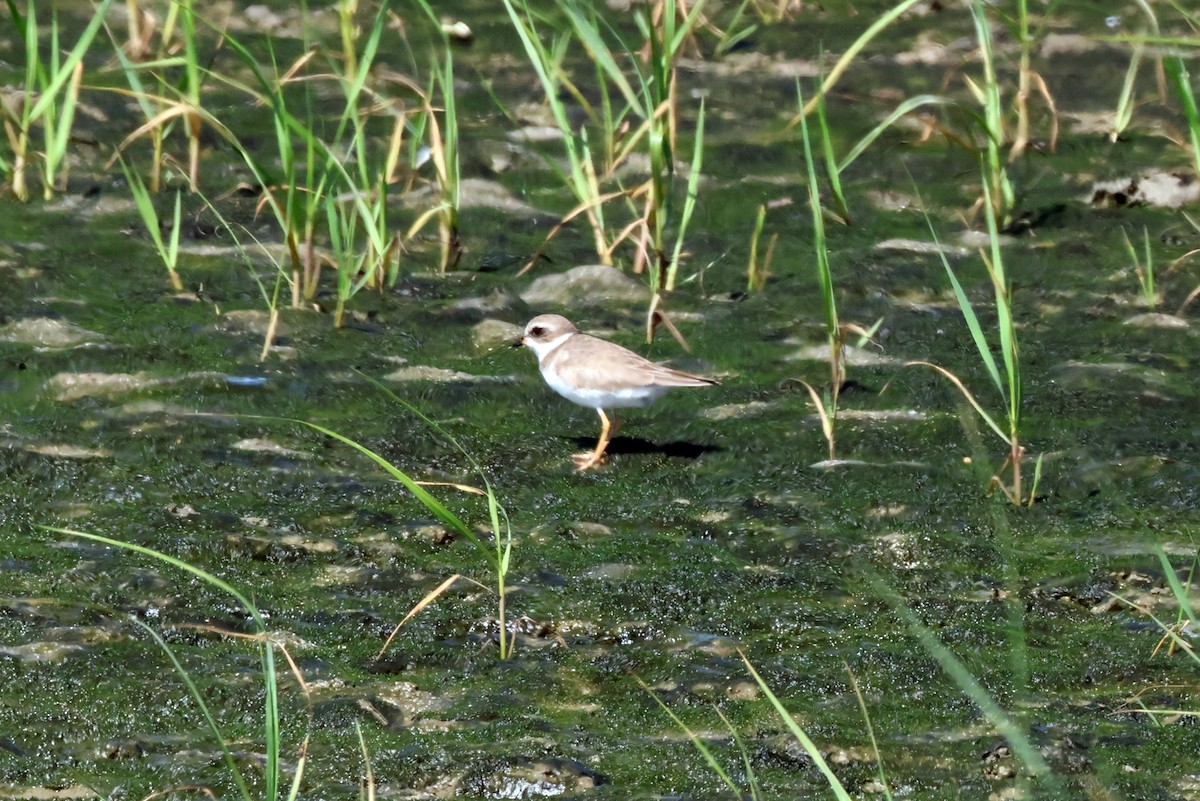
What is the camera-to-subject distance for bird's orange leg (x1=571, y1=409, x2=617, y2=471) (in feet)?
A: 17.0

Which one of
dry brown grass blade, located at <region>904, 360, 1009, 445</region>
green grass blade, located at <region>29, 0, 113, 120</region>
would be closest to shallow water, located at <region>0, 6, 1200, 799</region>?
dry brown grass blade, located at <region>904, 360, 1009, 445</region>

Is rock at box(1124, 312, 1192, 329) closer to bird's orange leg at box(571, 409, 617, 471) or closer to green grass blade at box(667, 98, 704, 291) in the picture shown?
green grass blade at box(667, 98, 704, 291)

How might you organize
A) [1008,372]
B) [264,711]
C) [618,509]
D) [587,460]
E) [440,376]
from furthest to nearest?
[440,376]
[587,460]
[618,509]
[1008,372]
[264,711]

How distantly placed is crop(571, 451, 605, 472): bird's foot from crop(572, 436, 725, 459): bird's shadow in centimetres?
8

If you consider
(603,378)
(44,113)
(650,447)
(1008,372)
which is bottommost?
(650,447)

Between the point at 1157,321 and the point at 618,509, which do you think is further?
the point at 1157,321

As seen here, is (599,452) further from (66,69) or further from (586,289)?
(66,69)

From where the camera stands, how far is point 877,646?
13.3 ft

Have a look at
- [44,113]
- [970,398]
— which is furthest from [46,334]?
[970,398]

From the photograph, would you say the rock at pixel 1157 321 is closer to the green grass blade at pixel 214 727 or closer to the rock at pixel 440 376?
the rock at pixel 440 376

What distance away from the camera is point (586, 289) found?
249 inches

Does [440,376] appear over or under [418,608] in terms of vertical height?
under

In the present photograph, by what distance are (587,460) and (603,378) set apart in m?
0.27

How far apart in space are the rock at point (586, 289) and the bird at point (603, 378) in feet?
2.54
